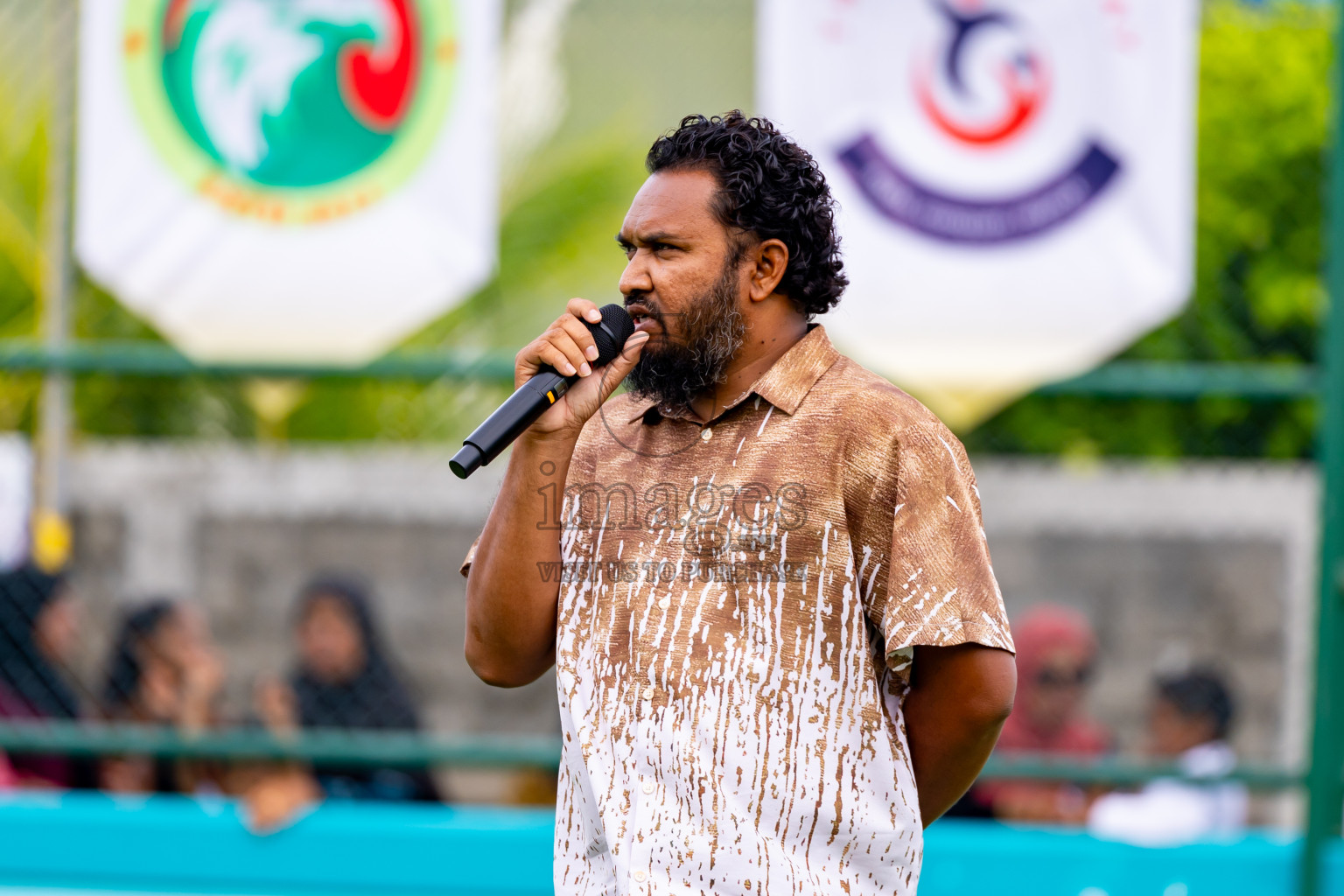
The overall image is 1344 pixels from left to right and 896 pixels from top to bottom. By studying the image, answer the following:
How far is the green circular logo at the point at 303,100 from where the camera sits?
13.4 feet

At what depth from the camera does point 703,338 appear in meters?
1.91

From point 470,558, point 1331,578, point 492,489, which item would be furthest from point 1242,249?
point 470,558

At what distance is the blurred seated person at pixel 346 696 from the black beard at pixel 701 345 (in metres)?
2.84

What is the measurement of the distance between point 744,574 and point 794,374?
0.28 metres

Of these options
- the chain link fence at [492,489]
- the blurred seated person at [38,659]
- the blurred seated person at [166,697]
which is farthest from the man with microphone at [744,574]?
the blurred seated person at [38,659]

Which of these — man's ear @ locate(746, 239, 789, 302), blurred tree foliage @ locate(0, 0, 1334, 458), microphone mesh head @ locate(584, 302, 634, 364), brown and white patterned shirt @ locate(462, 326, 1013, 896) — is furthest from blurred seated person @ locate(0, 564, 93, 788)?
man's ear @ locate(746, 239, 789, 302)

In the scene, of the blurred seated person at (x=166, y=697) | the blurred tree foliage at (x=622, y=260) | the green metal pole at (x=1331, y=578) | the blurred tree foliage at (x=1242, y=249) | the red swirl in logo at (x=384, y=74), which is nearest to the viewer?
the green metal pole at (x=1331, y=578)

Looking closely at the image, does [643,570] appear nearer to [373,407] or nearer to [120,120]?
[120,120]

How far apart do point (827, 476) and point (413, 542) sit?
21.8 ft

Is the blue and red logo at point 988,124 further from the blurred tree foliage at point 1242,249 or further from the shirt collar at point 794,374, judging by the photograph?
the blurred tree foliage at point 1242,249

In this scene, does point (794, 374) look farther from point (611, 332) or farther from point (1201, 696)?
point (1201, 696)

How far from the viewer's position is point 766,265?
6.36 feet

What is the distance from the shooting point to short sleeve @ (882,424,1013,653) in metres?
1.76

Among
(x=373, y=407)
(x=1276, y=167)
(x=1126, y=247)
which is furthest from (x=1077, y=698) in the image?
(x=1276, y=167)
